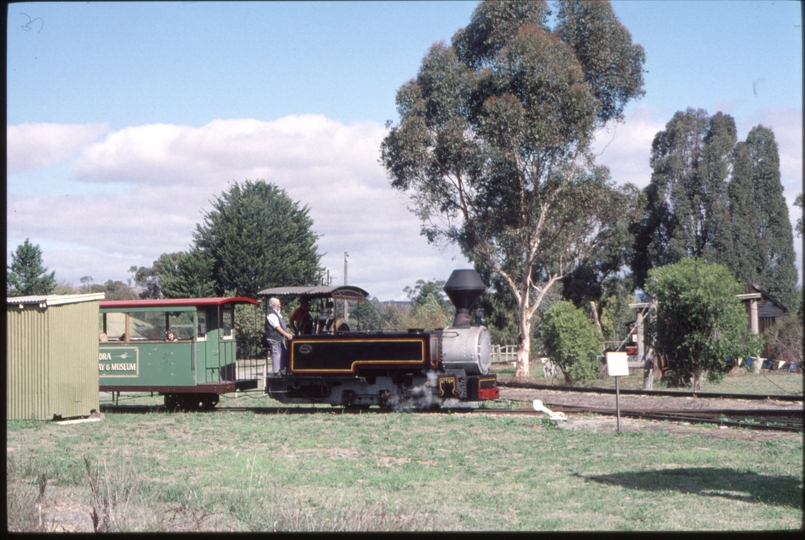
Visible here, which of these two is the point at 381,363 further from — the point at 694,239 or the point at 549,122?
the point at 694,239

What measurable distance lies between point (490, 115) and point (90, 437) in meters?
17.4

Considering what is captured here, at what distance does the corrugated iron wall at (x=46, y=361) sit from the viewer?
14.1 meters

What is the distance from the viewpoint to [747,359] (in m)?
22.0

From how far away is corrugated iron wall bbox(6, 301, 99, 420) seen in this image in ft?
46.2

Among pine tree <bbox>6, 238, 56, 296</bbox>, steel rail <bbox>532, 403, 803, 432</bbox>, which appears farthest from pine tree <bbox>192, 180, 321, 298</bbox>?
steel rail <bbox>532, 403, 803, 432</bbox>

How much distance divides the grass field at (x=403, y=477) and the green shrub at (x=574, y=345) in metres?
12.8

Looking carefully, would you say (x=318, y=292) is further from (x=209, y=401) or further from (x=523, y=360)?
(x=523, y=360)

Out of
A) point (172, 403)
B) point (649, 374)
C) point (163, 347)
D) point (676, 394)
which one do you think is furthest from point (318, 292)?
point (649, 374)

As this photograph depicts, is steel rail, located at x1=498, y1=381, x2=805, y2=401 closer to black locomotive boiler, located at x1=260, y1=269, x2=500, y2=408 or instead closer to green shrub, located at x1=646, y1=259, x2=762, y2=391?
green shrub, located at x1=646, y1=259, x2=762, y2=391

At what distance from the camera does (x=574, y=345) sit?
26297 mm

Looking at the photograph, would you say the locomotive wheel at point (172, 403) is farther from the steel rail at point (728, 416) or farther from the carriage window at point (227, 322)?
the steel rail at point (728, 416)

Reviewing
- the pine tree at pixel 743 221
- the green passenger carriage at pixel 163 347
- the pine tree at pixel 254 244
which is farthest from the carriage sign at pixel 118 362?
the pine tree at pixel 743 221

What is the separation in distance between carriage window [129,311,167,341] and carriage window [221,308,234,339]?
4.11 feet

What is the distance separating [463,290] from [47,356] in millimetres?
7702
